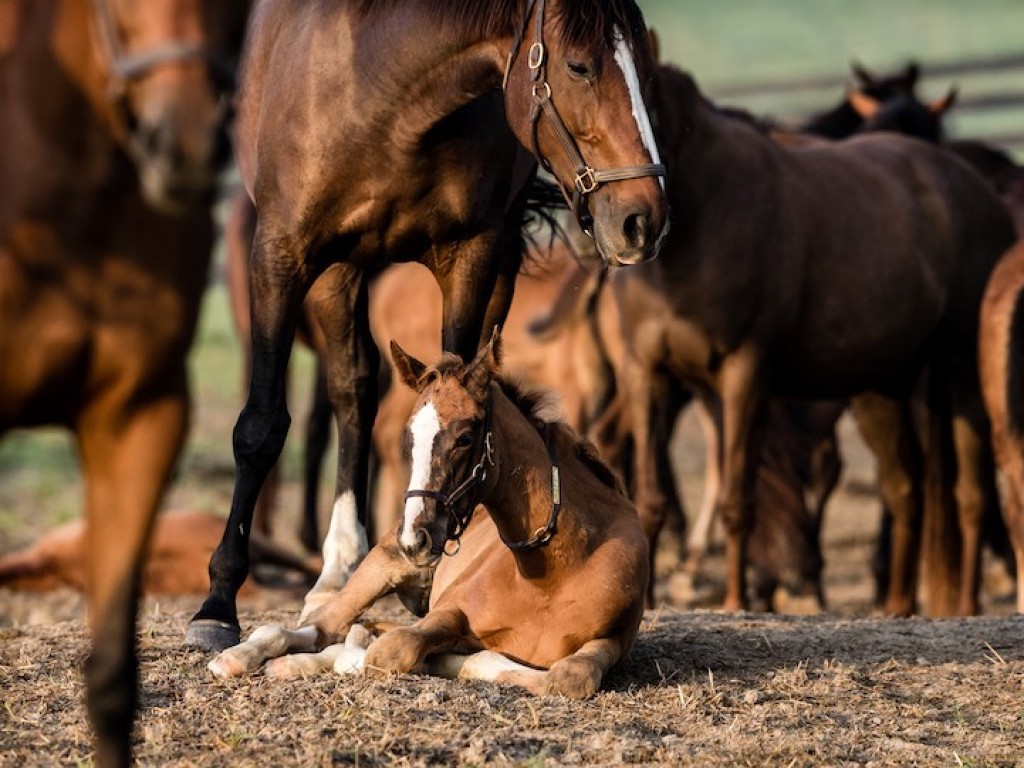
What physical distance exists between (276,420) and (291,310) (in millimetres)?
350

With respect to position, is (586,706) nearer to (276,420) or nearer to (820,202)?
(276,420)

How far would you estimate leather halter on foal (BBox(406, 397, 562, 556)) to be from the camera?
4898mm

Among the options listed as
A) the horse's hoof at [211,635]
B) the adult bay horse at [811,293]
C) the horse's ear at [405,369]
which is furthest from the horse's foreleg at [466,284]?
the adult bay horse at [811,293]

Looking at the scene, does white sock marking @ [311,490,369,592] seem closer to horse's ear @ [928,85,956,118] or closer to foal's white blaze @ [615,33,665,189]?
foal's white blaze @ [615,33,665,189]

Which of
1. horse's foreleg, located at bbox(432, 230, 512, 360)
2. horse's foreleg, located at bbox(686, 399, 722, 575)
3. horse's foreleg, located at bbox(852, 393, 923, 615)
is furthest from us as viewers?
horse's foreleg, located at bbox(686, 399, 722, 575)

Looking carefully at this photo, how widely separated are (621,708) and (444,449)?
89cm

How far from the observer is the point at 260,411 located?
541cm

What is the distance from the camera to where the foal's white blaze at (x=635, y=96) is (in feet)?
15.8

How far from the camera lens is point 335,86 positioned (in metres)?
5.32

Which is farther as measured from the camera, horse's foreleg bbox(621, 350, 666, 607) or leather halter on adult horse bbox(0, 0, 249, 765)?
horse's foreleg bbox(621, 350, 666, 607)

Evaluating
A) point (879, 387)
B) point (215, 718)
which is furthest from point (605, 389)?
point (215, 718)

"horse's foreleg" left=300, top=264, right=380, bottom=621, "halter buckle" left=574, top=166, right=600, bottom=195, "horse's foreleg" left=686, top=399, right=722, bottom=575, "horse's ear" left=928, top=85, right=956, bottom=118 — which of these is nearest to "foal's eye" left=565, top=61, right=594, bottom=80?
"halter buckle" left=574, top=166, right=600, bottom=195

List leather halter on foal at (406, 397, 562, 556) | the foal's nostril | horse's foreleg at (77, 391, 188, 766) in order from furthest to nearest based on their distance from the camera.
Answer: leather halter on foal at (406, 397, 562, 556), the foal's nostril, horse's foreleg at (77, 391, 188, 766)

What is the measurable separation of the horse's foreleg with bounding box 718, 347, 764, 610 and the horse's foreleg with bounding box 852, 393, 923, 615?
1.36m
